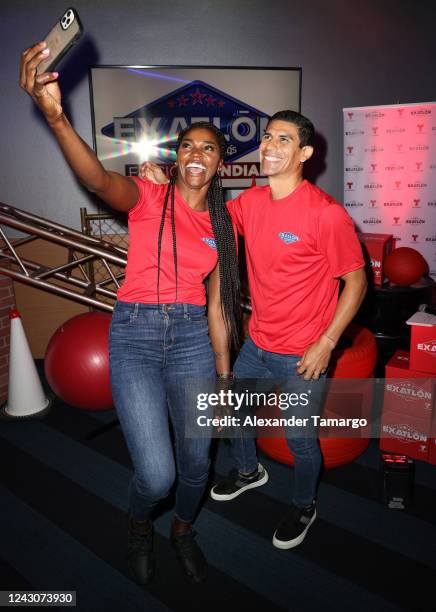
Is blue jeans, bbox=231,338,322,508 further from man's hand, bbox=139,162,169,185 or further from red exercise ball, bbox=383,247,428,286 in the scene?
red exercise ball, bbox=383,247,428,286

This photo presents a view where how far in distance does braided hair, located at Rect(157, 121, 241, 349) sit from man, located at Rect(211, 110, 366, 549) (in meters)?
0.14

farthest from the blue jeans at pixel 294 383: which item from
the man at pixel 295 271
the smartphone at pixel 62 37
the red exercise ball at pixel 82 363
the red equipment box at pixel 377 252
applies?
the red equipment box at pixel 377 252

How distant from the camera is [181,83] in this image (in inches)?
186

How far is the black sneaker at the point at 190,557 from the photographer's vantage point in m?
2.17

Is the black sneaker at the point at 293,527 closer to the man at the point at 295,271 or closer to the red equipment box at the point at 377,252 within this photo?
the man at the point at 295,271

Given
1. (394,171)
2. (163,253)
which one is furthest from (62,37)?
(394,171)

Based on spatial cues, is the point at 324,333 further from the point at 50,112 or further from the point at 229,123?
the point at 229,123

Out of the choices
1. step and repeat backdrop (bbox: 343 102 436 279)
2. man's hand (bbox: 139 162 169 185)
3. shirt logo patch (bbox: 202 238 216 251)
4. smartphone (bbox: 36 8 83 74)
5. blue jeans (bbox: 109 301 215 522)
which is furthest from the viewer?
step and repeat backdrop (bbox: 343 102 436 279)

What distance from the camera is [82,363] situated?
133 inches

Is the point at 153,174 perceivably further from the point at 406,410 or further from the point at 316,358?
the point at 406,410

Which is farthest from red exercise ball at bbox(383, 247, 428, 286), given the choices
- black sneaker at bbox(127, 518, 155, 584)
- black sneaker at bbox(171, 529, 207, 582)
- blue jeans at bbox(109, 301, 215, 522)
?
black sneaker at bbox(127, 518, 155, 584)

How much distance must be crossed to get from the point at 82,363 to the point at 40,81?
2.37 m

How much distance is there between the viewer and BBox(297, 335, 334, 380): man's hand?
2.08 meters

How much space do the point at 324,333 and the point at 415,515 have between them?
1396 millimetres
